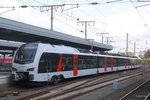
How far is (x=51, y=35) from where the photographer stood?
34094 mm

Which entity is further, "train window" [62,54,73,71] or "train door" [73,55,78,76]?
"train door" [73,55,78,76]

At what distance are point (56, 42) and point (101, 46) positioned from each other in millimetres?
17936

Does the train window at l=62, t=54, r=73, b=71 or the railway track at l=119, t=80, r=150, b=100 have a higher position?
the train window at l=62, t=54, r=73, b=71

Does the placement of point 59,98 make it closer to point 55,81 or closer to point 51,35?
point 55,81

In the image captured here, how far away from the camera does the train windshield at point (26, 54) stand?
2058cm

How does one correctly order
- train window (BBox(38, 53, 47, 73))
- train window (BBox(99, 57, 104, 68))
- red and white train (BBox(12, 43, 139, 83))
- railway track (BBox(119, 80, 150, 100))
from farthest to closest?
train window (BBox(99, 57, 104, 68)) < train window (BBox(38, 53, 47, 73)) < red and white train (BBox(12, 43, 139, 83)) < railway track (BBox(119, 80, 150, 100))

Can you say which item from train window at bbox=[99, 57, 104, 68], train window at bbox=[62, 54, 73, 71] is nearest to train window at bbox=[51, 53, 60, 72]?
train window at bbox=[62, 54, 73, 71]

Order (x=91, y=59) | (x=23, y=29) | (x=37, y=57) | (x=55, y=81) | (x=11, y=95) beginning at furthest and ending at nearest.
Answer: (x=91, y=59), (x=23, y=29), (x=55, y=81), (x=37, y=57), (x=11, y=95)

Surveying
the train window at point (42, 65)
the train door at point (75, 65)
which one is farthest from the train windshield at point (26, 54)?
the train door at point (75, 65)

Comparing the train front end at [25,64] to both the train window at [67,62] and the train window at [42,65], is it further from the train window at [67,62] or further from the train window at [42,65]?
the train window at [67,62]

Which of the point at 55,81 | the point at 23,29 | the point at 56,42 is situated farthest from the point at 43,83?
the point at 56,42

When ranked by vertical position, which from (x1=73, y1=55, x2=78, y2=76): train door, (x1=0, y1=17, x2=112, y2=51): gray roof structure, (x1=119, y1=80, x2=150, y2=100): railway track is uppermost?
(x1=0, y1=17, x2=112, y2=51): gray roof structure

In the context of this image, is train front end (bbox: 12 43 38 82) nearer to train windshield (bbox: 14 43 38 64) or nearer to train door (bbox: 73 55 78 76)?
train windshield (bbox: 14 43 38 64)

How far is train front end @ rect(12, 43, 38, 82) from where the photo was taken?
789 inches
